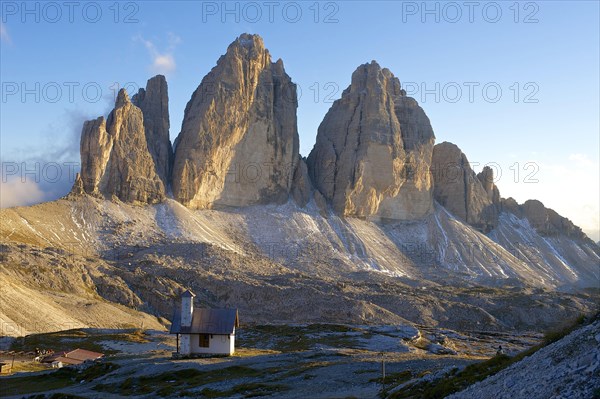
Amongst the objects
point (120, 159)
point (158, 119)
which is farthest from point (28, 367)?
point (158, 119)

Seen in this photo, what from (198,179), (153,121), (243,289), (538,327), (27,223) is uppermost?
(153,121)

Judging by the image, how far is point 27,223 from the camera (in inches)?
5842

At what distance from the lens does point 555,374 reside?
19328mm

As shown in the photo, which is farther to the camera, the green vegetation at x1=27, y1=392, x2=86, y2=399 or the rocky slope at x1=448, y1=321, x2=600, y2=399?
the green vegetation at x1=27, y1=392, x2=86, y2=399

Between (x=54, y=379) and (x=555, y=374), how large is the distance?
1794 inches

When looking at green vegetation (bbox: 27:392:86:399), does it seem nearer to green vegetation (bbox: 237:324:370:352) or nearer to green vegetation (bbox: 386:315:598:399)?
green vegetation (bbox: 386:315:598:399)

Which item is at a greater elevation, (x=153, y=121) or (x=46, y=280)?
(x=153, y=121)

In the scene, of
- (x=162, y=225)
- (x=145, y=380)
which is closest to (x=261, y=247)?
(x=162, y=225)

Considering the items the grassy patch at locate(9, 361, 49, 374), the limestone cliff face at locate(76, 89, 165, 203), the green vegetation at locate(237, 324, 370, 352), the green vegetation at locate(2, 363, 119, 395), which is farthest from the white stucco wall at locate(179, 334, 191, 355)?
the limestone cliff face at locate(76, 89, 165, 203)

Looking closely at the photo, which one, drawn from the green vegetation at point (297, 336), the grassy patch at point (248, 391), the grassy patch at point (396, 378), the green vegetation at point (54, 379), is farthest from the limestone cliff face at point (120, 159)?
the grassy patch at point (396, 378)

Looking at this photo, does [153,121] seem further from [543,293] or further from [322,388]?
[322,388]

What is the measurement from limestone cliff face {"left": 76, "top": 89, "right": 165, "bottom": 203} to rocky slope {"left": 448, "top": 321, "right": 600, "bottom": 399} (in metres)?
156

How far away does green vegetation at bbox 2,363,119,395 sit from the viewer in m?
49.9

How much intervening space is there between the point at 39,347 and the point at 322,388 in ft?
179
